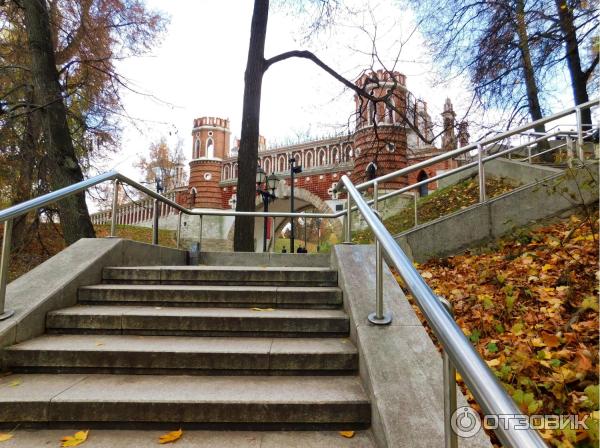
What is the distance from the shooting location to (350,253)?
12.3ft

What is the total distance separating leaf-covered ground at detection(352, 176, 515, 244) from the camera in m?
7.41

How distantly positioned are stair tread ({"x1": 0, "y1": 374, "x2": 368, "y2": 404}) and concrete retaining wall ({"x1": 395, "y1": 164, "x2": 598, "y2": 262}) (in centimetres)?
337

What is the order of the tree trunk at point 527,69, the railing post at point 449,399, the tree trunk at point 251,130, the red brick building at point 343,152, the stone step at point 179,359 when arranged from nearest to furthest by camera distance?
the railing post at point 449,399 → the stone step at point 179,359 → the tree trunk at point 251,130 → the tree trunk at point 527,69 → the red brick building at point 343,152

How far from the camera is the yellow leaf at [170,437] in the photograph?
6.60ft

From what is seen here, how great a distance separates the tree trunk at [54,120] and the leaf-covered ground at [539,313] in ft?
20.1

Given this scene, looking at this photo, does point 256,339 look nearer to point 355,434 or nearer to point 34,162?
point 355,434

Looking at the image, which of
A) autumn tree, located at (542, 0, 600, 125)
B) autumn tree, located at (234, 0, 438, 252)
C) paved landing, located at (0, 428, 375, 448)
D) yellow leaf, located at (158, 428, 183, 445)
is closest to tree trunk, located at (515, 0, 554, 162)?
autumn tree, located at (542, 0, 600, 125)

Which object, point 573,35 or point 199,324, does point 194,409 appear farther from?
point 573,35

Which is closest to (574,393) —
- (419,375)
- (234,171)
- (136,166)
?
(419,375)

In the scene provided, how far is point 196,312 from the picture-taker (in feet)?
10.3

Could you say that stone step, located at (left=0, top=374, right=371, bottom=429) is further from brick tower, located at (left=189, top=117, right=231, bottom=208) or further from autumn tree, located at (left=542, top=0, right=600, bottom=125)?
brick tower, located at (left=189, top=117, right=231, bottom=208)

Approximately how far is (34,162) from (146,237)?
661cm

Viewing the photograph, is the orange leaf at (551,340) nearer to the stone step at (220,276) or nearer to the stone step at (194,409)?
the stone step at (194,409)

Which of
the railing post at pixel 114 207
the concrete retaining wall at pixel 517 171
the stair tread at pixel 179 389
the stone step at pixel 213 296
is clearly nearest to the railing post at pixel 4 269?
the stair tread at pixel 179 389
